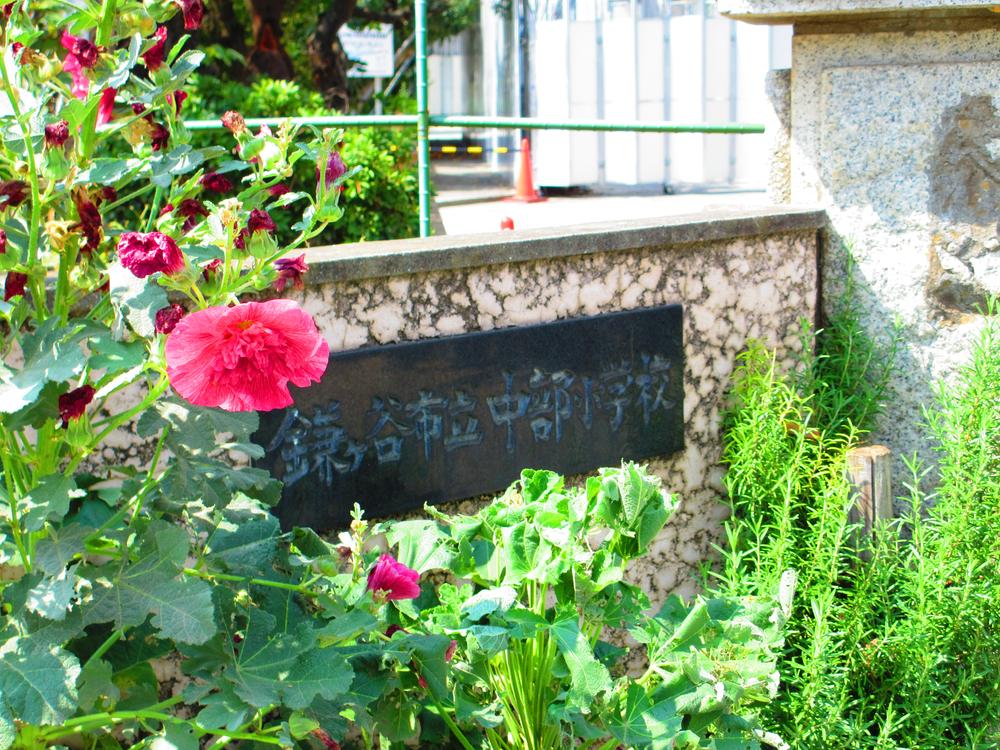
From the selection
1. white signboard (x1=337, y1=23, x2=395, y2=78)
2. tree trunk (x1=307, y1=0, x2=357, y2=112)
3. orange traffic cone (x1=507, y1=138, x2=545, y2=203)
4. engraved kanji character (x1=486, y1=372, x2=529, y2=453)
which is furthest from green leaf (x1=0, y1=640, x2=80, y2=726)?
orange traffic cone (x1=507, y1=138, x2=545, y2=203)

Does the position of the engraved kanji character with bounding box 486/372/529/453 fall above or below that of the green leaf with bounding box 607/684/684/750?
above

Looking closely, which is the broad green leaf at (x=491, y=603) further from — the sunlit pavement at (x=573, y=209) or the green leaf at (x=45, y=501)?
the sunlit pavement at (x=573, y=209)

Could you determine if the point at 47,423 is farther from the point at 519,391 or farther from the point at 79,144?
the point at 519,391

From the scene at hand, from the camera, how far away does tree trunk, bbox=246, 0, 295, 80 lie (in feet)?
27.5

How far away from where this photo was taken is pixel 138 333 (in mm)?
1672

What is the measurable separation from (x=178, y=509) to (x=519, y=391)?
1122 millimetres

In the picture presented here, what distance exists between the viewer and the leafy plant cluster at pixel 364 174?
5848mm

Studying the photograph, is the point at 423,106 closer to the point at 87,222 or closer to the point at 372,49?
the point at 87,222

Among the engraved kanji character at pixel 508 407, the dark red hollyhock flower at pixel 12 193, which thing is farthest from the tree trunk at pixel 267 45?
the dark red hollyhock flower at pixel 12 193

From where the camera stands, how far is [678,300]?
10.7ft

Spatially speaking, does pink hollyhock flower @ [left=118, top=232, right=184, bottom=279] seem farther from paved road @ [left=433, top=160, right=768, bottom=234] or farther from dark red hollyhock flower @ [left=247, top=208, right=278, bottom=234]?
paved road @ [left=433, top=160, right=768, bottom=234]

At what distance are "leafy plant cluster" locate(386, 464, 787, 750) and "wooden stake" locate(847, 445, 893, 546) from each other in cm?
75

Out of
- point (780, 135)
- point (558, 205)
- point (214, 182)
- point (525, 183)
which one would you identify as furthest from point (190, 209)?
point (525, 183)

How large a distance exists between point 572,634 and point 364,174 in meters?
4.10
